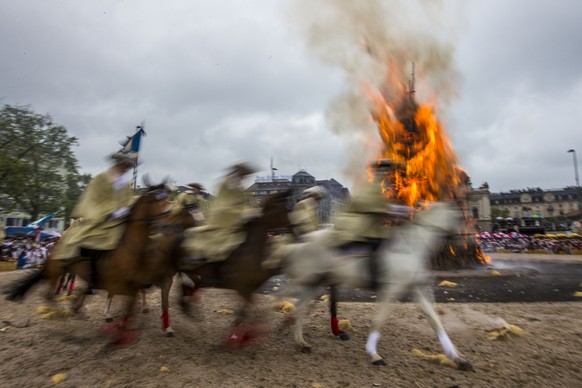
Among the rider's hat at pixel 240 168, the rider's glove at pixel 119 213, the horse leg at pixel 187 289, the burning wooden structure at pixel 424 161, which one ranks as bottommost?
the horse leg at pixel 187 289

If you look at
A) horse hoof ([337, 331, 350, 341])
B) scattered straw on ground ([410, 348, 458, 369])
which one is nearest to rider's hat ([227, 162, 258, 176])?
horse hoof ([337, 331, 350, 341])

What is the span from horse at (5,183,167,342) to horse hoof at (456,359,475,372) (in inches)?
188

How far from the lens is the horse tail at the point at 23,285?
6.16 metres

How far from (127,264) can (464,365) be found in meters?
5.11

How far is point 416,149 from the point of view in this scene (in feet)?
47.8

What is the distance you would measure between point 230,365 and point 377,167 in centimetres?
375

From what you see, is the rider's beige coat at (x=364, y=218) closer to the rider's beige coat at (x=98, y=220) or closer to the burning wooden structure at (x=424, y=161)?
the rider's beige coat at (x=98, y=220)

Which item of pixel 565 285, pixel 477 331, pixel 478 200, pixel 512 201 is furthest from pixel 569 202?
pixel 477 331

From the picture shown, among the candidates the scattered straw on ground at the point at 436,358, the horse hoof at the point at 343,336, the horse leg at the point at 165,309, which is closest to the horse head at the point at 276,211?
the horse hoof at the point at 343,336

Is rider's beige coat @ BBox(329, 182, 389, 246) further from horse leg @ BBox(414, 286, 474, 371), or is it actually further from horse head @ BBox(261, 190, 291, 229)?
horse leg @ BBox(414, 286, 474, 371)

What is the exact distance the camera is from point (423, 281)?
5023mm

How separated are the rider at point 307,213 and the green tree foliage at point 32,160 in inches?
1096

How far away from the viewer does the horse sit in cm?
549

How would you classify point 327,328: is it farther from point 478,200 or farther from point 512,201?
point 512,201
